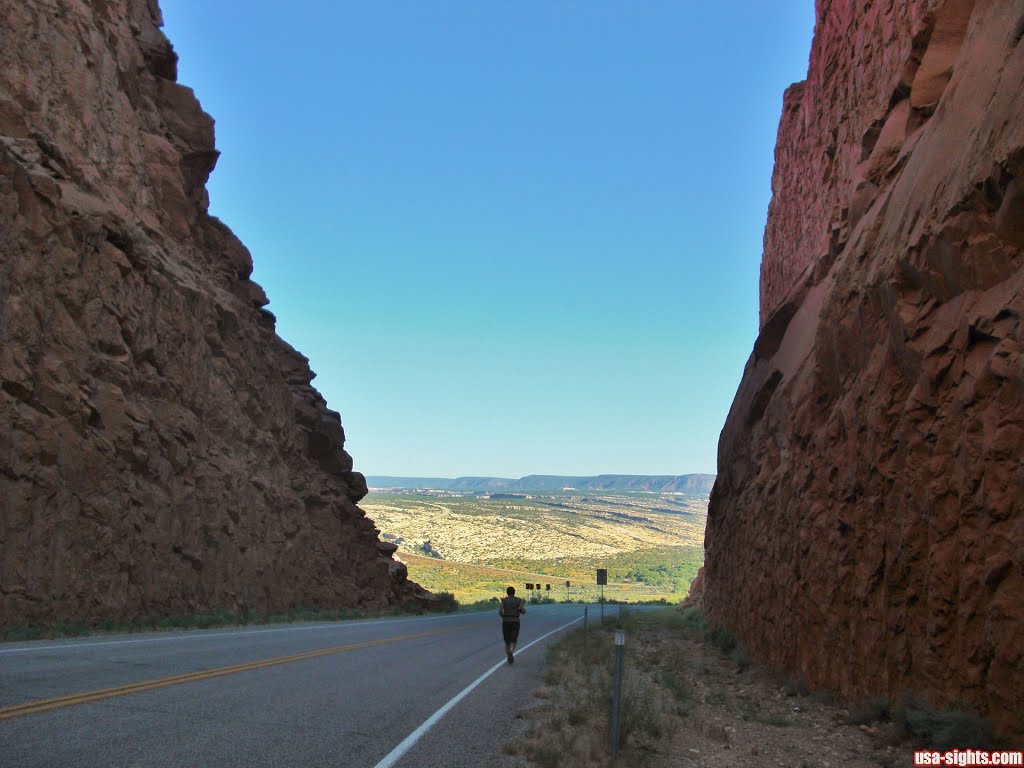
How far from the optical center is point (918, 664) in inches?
359

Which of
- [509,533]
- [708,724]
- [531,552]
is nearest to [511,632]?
[708,724]

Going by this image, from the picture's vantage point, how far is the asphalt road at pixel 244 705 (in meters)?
6.65

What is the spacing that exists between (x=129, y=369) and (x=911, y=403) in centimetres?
2039

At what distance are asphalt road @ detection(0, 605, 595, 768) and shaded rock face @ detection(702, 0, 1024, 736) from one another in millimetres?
4653

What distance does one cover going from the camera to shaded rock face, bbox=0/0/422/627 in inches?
754

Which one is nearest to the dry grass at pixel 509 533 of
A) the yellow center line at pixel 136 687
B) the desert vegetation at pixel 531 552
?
the desert vegetation at pixel 531 552

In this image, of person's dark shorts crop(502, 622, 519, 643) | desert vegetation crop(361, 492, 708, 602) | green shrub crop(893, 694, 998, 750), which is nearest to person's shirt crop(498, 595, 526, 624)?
person's dark shorts crop(502, 622, 519, 643)

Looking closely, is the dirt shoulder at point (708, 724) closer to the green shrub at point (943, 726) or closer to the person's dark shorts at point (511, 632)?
the green shrub at point (943, 726)

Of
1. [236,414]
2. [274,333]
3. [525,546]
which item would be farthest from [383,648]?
[525,546]

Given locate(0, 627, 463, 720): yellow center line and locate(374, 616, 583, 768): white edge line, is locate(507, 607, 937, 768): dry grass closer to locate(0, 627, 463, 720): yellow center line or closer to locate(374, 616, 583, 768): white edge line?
locate(374, 616, 583, 768): white edge line

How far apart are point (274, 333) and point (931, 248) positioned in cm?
3202

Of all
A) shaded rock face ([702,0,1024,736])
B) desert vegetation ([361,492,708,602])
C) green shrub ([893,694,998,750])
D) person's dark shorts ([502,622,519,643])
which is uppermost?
shaded rock face ([702,0,1024,736])

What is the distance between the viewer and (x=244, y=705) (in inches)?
348

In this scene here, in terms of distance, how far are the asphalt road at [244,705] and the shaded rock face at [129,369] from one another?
198 inches
